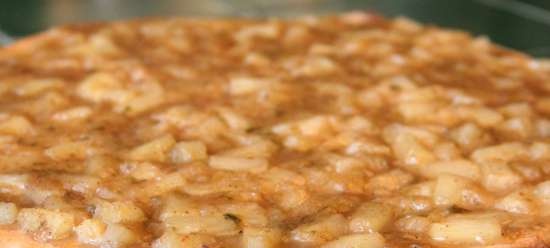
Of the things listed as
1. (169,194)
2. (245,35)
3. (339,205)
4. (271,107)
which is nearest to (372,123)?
(271,107)

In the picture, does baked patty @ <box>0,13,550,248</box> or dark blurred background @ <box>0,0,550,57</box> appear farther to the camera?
dark blurred background @ <box>0,0,550,57</box>

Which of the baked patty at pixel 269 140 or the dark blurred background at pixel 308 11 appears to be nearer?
the baked patty at pixel 269 140

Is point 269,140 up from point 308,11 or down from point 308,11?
up

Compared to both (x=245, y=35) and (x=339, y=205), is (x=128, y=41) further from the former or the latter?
(x=339, y=205)

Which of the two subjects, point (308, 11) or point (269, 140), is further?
point (308, 11)
